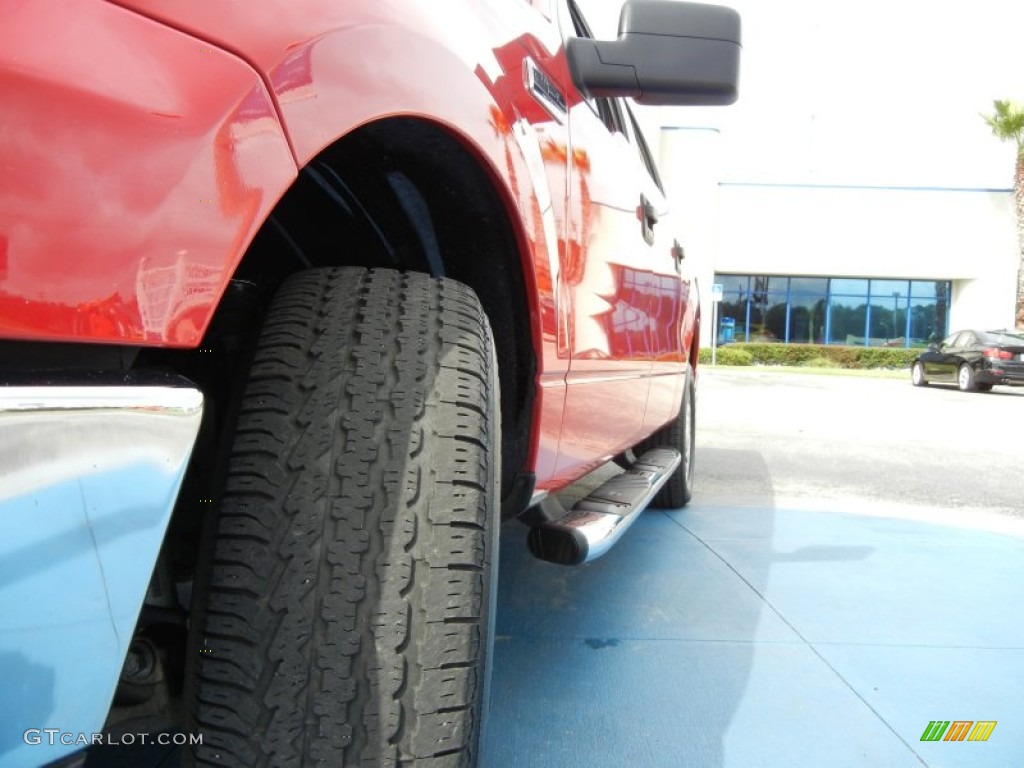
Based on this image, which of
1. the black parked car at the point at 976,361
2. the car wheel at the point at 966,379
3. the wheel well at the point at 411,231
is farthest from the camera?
the car wheel at the point at 966,379

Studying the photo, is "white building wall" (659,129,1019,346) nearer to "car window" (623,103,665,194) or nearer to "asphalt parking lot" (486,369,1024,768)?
"car window" (623,103,665,194)

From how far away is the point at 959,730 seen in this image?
1.96 meters

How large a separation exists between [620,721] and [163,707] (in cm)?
116

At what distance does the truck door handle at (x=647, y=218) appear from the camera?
105 inches

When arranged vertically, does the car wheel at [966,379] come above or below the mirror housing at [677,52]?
below

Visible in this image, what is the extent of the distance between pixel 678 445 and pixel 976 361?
→ 14.3 m

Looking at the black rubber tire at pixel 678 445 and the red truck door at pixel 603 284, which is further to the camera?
the black rubber tire at pixel 678 445

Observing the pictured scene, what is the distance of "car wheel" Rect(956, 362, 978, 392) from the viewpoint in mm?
15969

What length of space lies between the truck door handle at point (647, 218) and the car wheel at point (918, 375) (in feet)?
55.9

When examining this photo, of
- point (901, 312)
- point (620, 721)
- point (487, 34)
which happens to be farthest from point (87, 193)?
point (901, 312)

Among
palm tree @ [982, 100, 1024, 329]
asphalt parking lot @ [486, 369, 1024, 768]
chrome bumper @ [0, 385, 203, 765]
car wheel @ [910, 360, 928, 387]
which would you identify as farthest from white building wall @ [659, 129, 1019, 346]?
chrome bumper @ [0, 385, 203, 765]

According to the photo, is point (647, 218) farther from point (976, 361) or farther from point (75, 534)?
point (976, 361)

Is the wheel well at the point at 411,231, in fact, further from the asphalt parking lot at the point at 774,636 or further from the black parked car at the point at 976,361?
the black parked car at the point at 976,361

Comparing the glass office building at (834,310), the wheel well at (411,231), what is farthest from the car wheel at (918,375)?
the wheel well at (411,231)
